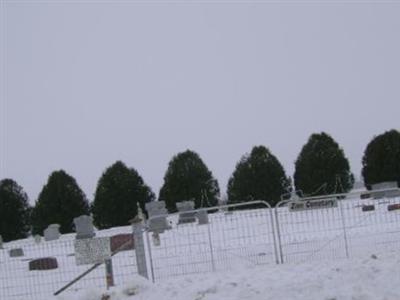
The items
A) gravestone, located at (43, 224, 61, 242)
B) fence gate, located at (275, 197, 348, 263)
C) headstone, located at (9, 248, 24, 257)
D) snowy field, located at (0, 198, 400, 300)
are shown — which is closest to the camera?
snowy field, located at (0, 198, 400, 300)

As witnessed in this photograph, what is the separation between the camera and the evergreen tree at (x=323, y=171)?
125 ft

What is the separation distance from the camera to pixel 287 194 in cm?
3753

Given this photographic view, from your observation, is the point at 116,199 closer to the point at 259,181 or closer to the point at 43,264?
the point at 259,181

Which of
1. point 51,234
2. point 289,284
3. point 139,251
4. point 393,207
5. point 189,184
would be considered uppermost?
point 189,184

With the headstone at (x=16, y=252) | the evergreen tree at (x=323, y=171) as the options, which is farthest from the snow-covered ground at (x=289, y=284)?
the evergreen tree at (x=323, y=171)

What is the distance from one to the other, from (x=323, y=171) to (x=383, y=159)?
3.98m

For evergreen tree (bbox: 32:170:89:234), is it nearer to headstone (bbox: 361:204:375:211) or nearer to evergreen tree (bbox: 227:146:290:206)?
evergreen tree (bbox: 227:146:290:206)

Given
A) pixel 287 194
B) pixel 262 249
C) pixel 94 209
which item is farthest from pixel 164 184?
pixel 262 249

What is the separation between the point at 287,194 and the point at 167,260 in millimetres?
25444

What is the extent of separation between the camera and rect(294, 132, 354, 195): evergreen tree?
125 ft

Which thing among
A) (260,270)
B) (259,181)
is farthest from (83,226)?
(260,270)

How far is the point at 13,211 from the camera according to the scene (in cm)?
3969

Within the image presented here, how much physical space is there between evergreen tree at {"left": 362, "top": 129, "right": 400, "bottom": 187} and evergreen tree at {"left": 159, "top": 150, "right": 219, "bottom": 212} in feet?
34.1

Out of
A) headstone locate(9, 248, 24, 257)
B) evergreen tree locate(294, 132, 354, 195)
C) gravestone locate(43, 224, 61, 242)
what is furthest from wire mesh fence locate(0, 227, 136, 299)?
evergreen tree locate(294, 132, 354, 195)
